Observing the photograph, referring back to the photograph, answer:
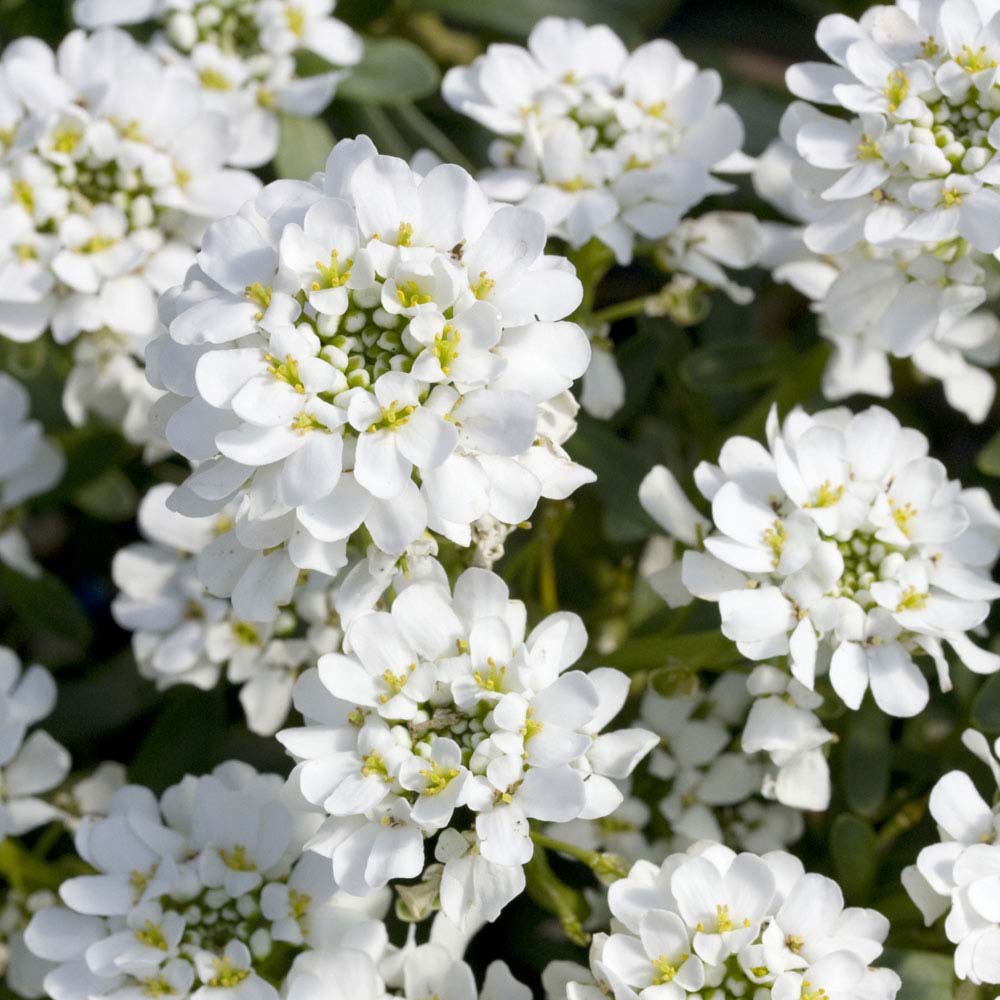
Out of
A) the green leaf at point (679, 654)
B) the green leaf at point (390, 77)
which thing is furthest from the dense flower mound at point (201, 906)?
the green leaf at point (390, 77)

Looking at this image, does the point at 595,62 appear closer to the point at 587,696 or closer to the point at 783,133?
the point at 783,133

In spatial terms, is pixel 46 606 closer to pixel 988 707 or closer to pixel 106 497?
pixel 106 497

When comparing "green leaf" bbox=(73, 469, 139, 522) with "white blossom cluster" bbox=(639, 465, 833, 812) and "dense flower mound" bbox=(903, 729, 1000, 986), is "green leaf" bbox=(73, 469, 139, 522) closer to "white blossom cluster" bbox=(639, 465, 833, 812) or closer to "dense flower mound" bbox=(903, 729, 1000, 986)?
"white blossom cluster" bbox=(639, 465, 833, 812)

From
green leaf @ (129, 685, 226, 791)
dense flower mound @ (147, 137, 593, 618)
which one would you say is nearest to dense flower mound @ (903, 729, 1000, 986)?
dense flower mound @ (147, 137, 593, 618)

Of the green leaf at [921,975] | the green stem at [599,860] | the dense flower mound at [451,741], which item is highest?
the dense flower mound at [451,741]

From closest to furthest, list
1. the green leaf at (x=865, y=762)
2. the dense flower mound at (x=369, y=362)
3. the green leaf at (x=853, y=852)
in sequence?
the dense flower mound at (x=369, y=362)
the green leaf at (x=853, y=852)
the green leaf at (x=865, y=762)

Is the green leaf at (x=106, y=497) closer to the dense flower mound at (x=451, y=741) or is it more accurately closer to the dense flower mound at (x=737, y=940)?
the dense flower mound at (x=451, y=741)

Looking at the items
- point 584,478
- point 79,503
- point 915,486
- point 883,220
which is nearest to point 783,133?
point 883,220
